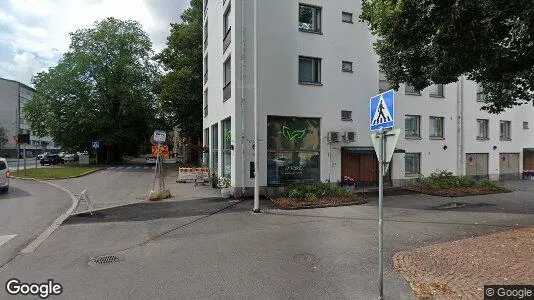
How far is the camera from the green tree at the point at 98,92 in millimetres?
39344

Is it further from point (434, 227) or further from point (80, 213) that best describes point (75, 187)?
point (434, 227)

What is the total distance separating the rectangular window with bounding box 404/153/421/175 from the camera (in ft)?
64.6

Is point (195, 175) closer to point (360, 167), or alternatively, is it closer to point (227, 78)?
point (227, 78)

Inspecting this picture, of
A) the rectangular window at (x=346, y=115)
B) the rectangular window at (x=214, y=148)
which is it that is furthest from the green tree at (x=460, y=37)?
the rectangular window at (x=214, y=148)

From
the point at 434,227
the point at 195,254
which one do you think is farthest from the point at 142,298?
the point at 434,227

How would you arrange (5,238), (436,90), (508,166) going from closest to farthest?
1. (5,238)
2. (436,90)
3. (508,166)

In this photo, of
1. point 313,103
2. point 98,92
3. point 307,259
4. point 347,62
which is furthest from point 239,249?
point 98,92

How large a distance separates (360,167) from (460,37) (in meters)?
10.5

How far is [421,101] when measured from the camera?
1997cm

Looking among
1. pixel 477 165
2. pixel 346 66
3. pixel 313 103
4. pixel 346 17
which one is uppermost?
pixel 346 17

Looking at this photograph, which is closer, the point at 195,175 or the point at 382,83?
the point at 382,83

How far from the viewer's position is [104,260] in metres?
6.92
